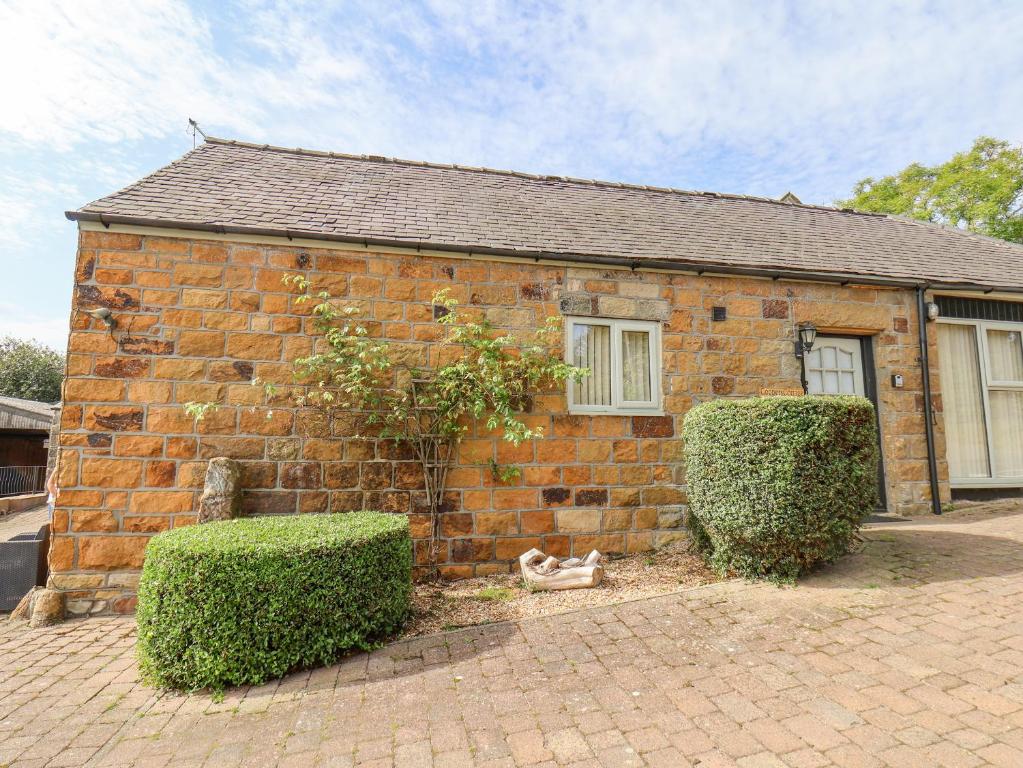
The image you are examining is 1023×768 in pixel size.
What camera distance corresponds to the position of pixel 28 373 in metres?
36.8

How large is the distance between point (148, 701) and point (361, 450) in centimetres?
253

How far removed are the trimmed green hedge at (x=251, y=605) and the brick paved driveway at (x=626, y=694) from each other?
0.16 m

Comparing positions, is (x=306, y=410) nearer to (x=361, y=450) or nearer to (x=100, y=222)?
(x=361, y=450)

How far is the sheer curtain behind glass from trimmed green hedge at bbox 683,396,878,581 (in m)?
4.60

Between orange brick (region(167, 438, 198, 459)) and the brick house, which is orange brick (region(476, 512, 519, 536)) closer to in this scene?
the brick house

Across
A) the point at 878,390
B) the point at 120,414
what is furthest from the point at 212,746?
the point at 878,390

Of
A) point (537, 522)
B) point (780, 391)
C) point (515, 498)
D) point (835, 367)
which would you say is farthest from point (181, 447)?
point (835, 367)

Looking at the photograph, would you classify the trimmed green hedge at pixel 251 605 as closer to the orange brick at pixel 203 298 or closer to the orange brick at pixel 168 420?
the orange brick at pixel 168 420

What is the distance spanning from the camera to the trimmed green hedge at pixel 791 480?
4.27 m

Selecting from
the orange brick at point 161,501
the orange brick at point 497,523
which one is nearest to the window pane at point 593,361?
Answer: the orange brick at point 497,523

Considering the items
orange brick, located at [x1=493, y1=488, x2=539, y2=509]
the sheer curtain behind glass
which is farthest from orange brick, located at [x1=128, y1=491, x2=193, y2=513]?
the sheer curtain behind glass

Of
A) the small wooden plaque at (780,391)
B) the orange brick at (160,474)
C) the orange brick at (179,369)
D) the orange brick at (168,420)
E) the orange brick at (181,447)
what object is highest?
the orange brick at (179,369)

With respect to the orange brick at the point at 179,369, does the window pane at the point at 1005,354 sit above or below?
above

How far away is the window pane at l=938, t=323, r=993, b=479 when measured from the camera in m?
7.17
